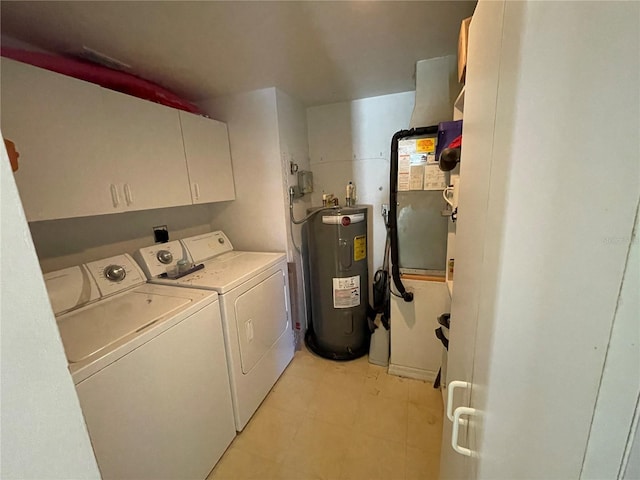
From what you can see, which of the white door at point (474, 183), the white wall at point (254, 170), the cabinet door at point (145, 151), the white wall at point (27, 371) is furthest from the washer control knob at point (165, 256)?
the white door at point (474, 183)

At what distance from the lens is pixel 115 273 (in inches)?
→ 61.2

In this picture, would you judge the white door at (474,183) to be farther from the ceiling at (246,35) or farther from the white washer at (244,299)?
the white washer at (244,299)

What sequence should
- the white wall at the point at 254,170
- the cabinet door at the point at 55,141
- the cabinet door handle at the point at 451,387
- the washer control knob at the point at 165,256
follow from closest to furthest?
the cabinet door handle at the point at 451,387 < the cabinet door at the point at 55,141 < the washer control knob at the point at 165,256 < the white wall at the point at 254,170

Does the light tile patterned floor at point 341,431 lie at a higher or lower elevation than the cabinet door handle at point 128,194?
lower

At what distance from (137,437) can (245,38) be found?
195cm

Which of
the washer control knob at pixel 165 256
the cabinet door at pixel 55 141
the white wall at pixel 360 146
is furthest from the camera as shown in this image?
the white wall at pixel 360 146

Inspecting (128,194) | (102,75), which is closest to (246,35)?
(102,75)

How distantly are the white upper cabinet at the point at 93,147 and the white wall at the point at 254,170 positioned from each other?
298mm

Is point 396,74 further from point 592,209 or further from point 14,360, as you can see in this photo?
point 14,360

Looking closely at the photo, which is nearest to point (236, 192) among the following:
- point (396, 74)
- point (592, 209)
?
point (396, 74)

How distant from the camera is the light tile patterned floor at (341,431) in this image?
1.44m

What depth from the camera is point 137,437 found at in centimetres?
108

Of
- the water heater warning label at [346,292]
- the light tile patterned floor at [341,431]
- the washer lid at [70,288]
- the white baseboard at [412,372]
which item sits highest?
the washer lid at [70,288]

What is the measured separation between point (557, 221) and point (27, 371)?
750mm
